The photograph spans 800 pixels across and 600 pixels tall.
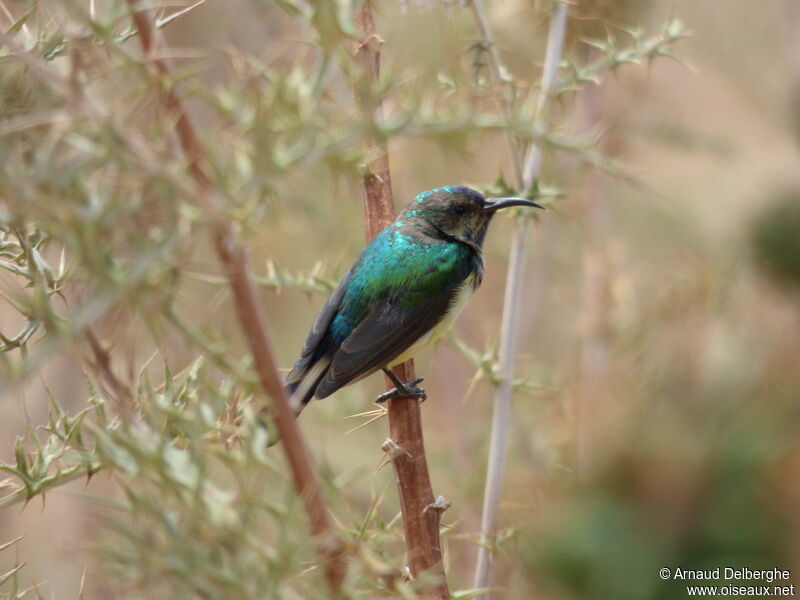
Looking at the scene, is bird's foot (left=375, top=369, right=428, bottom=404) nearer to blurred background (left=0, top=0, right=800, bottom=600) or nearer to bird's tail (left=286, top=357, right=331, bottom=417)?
blurred background (left=0, top=0, right=800, bottom=600)

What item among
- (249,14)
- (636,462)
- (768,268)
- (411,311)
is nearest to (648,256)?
(768,268)

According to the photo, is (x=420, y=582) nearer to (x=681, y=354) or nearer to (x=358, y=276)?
(x=681, y=354)

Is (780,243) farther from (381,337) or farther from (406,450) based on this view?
(406,450)

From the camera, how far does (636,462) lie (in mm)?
1968

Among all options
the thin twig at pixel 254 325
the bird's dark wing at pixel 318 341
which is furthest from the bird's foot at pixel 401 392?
the thin twig at pixel 254 325

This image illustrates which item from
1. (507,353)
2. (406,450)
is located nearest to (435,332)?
(507,353)

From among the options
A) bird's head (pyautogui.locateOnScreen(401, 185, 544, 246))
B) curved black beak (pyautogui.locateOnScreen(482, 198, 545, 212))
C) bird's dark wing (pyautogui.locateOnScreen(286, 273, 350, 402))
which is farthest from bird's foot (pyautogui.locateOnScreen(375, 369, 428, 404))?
bird's head (pyautogui.locateOnScreen(401, 185, 544, 246))

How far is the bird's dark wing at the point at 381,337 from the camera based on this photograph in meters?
3.58

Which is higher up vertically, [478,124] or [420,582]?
[478,124]

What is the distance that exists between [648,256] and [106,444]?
24.8ft

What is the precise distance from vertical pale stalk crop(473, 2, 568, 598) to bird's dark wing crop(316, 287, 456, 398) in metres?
0.74

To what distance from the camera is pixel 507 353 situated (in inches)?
115

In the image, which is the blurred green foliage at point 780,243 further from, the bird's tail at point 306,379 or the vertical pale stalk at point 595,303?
the bird's tail at point 306,379

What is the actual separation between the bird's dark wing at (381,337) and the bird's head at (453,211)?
456 mm
